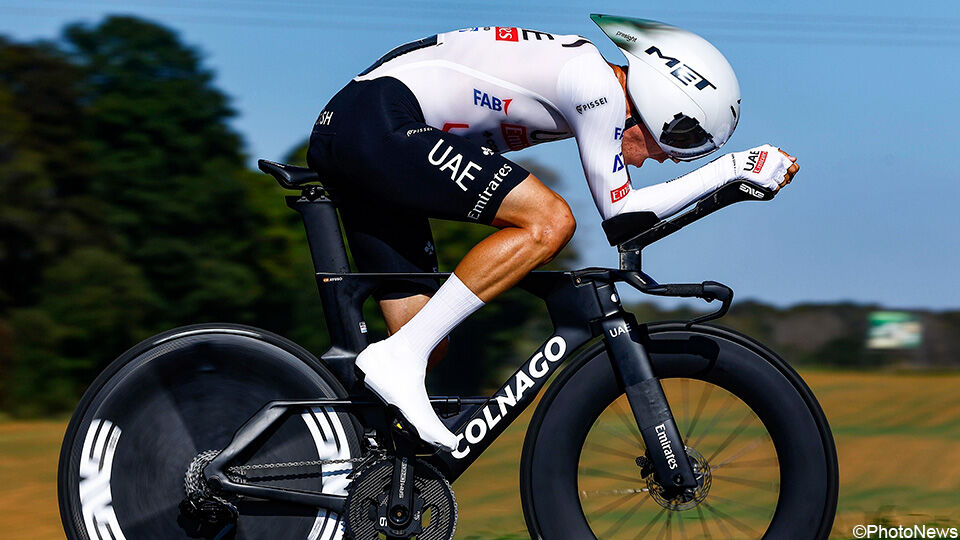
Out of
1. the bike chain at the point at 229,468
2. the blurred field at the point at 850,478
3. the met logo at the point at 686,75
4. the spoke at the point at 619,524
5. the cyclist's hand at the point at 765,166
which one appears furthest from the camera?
the blurred field at the point at 850,478

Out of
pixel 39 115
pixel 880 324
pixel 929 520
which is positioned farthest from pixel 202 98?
pixel 929 520

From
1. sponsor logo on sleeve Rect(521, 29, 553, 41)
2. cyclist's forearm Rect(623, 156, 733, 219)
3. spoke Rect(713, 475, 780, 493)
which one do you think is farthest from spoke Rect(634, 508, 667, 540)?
sponsor logo on sleeve Rect(521, 29, 553, 41)

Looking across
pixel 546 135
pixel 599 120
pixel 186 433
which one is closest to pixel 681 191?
pixel 599 120

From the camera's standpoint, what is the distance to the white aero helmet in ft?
11.1

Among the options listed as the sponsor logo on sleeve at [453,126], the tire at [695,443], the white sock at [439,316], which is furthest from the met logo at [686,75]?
the white sock at [439,316]

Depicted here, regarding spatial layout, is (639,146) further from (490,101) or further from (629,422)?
(629,422)

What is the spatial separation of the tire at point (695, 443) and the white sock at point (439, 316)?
393mm

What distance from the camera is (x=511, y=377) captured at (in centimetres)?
354

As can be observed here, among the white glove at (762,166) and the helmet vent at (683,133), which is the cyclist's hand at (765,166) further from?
the helmet vent at (683,133)

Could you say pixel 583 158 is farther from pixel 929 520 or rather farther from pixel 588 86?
pixel 929 520

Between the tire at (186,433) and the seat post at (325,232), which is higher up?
the seat post at (325,232)

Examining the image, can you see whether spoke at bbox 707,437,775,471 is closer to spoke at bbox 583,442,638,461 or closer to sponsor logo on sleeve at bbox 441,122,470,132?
spoke at bbox 583,442,638,461

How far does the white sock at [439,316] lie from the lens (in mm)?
3338

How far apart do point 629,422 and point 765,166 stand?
914 mm
